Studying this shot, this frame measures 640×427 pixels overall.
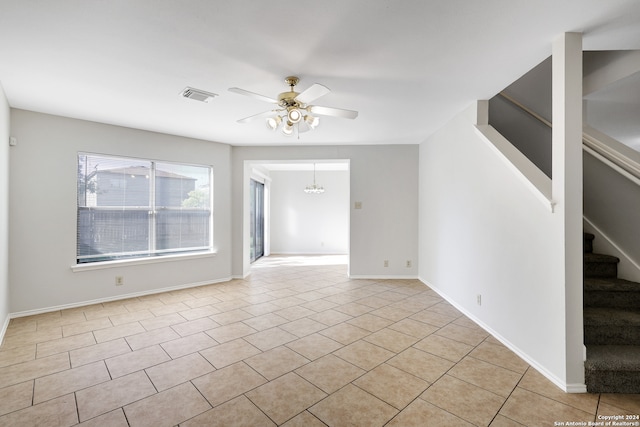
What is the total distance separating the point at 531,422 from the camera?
1675 mm

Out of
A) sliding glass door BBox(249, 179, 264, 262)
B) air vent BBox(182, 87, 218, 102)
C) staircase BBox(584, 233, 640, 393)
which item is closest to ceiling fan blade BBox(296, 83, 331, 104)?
air vent BBox(182, 87, 218, 102)

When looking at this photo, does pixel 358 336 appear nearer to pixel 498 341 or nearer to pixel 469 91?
pixel 498 341

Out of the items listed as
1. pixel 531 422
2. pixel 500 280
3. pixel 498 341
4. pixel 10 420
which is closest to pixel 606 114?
pixel 500 280

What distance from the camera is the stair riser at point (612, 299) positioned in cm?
244

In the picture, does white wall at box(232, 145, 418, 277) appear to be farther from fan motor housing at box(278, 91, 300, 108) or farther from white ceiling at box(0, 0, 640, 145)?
fan motor housing at box(278, 91, 300, 108)

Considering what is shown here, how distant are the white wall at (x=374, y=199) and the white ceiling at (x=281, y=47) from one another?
1.88 meters

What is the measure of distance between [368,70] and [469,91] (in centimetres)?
121

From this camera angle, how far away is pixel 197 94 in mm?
2906

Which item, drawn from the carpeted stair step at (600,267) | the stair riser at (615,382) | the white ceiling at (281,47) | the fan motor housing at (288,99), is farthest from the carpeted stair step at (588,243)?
the fan motor housing at (288,99)

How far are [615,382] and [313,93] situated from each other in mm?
3006

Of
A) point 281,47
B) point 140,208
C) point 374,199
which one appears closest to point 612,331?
point 281,47

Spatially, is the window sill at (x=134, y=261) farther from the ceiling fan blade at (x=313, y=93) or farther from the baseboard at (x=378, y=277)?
the ceiling fan blade at (x=313, y=93)

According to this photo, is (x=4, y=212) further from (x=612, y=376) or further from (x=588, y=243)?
(x=588, y=243)

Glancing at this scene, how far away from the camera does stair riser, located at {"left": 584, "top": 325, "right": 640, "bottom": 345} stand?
85.5 inches
